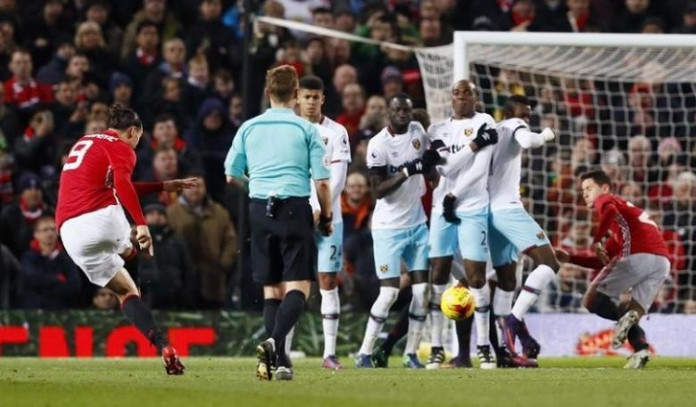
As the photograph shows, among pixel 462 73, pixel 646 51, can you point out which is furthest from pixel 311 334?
pixel 646 51

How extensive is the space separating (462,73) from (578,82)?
3.65 metres

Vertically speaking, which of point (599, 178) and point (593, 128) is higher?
point (593, 128)

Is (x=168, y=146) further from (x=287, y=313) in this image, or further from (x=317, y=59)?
(x=287, y=313)

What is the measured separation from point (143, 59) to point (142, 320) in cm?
898

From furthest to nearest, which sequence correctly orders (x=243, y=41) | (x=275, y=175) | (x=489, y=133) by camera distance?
(x=243, y=41) → (x=489, y=133) → (x=275, y=175)

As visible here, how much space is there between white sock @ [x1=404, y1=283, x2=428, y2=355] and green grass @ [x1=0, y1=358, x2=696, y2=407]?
1.15m

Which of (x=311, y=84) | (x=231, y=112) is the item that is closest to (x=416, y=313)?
(x=311, y=84)

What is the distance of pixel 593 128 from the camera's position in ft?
65.2

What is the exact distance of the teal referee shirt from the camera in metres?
11.0

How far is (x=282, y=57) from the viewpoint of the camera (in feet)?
66.3

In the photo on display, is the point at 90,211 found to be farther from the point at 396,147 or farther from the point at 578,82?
the point at 578,82

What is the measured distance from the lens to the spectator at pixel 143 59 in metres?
20.5

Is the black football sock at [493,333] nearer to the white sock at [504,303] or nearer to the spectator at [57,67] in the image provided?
the white sock at [504,303]

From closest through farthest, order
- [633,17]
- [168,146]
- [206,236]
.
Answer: [206,236] < [168,146] < [633,17]
